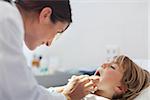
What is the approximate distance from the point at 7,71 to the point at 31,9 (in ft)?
1.03

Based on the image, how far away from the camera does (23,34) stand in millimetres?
1178

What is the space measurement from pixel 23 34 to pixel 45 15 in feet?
0.45

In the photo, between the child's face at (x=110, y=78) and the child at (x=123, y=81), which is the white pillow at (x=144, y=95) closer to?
the child at (x=123, y=81)

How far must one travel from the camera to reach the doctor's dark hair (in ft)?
4.05

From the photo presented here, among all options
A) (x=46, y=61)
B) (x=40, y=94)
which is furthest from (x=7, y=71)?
(x=46, y=61)

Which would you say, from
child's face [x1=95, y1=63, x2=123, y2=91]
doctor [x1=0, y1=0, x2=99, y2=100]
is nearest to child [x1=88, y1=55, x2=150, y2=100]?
child's face [x1=95, y1=63, x2=123, y2=91]

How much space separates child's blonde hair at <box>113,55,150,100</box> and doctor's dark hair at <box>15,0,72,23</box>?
25.7 inches

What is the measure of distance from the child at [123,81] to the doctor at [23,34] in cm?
46

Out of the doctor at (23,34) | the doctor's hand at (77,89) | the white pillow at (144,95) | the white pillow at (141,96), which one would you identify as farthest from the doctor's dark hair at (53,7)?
the white pillow at (144,95)

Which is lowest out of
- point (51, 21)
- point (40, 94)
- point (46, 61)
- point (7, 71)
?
point (46, 61)

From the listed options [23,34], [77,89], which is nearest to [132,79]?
[77,89]

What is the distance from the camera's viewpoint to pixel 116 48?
274 centimetres

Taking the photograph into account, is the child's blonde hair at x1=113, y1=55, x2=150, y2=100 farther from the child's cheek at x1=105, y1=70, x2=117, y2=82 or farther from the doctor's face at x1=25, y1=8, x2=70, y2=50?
the doctor's face at x1=25, y1=8, x2=70, y2=50

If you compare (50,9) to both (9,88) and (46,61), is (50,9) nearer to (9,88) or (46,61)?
(9,88)
